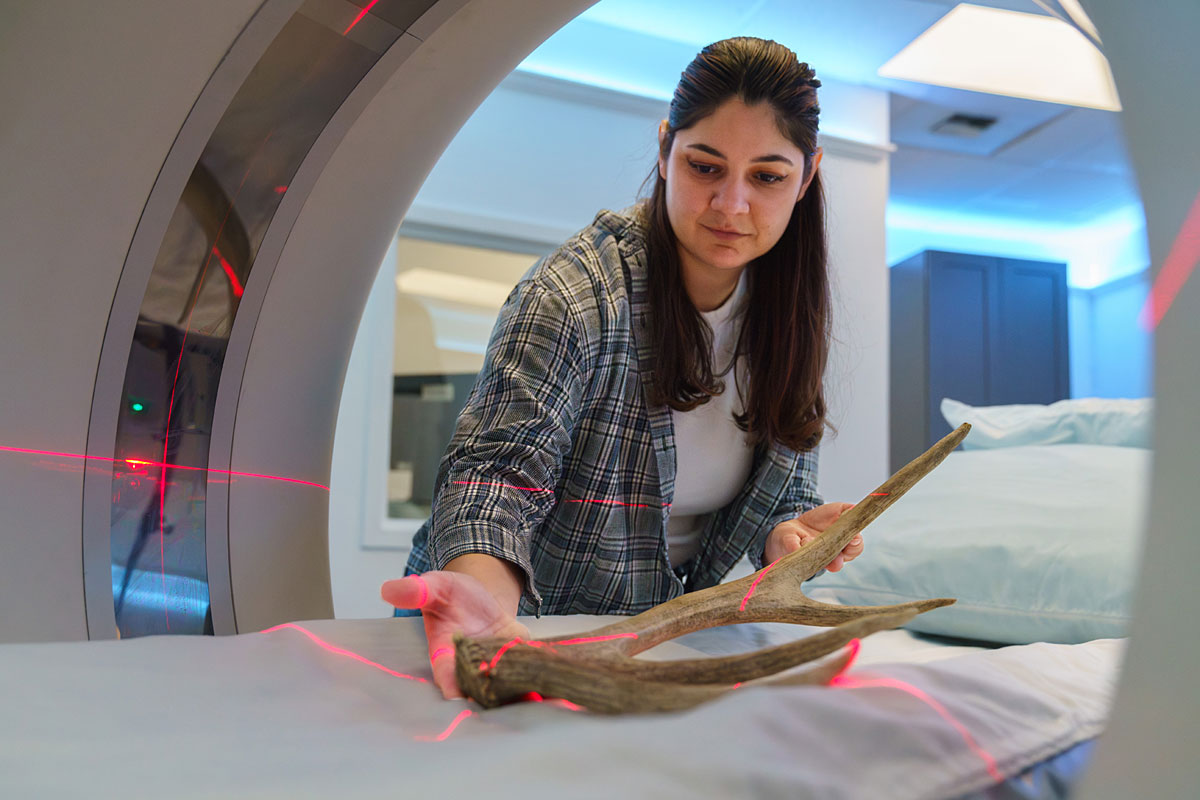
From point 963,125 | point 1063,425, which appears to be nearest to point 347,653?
point 1063,425

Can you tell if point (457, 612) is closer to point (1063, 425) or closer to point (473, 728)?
point (473, 728)

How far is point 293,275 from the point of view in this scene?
875 millimetres

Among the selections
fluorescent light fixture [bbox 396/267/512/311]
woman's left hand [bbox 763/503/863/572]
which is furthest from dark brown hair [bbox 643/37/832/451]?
fluorescent light fixture [bbox 396/267/512/311]

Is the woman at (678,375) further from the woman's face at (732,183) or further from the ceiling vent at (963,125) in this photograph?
the ceiling vent at (963,125)

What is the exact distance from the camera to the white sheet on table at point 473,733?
327mm

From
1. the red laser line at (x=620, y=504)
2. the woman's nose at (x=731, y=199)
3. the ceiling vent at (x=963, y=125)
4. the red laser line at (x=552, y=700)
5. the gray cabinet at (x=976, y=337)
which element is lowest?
the red laser line at (x=552, y=700)

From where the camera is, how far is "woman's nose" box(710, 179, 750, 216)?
1061mm

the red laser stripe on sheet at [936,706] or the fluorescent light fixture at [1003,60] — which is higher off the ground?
the fluorescent light fixture at [1003,60]

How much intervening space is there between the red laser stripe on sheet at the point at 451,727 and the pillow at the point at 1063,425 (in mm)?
1400

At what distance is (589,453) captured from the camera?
3.52 feet

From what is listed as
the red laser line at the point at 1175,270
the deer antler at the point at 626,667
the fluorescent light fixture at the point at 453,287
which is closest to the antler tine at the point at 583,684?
the deer antler at the point at 626,667

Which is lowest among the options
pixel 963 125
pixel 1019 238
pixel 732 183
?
pixel 732 183

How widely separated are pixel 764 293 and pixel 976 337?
3788mm

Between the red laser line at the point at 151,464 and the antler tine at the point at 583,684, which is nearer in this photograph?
the antler tine at the point at 583,684
